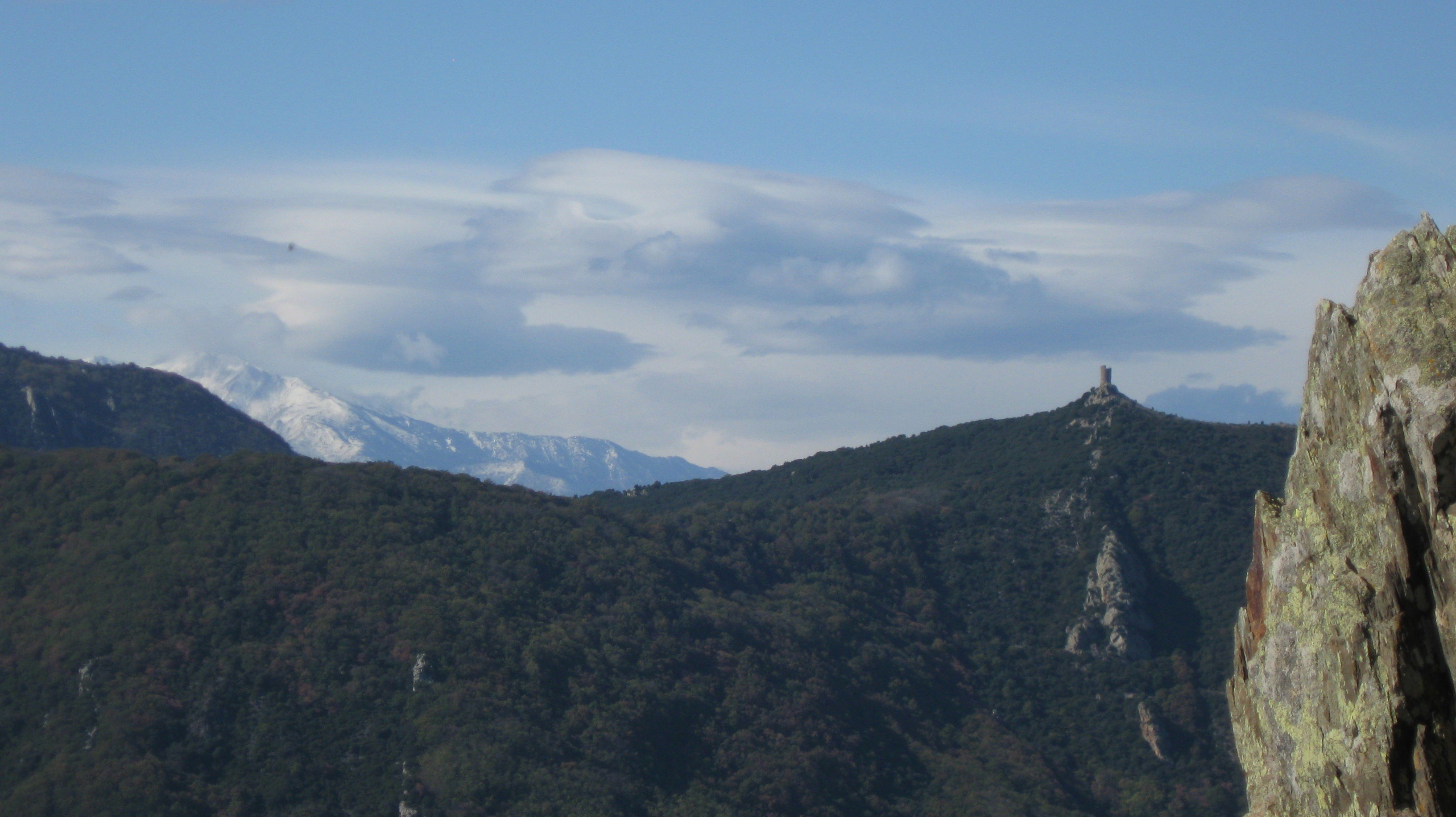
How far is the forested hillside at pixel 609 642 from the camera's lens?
67688 millimetres

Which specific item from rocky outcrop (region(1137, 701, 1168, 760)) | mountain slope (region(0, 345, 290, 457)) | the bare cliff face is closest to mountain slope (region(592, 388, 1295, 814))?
rocky outcrop (region(1137, 701, 1168, 760))

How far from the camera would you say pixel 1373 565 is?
11.5 m

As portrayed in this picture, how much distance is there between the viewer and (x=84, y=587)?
74.2 meters

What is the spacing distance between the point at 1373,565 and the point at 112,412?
5486 inches

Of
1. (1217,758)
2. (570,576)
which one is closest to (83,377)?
(570,576)

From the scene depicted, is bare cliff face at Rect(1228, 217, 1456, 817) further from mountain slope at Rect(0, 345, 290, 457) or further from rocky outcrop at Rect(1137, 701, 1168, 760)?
mountain slope at Rect(0, 345, 290, 457)

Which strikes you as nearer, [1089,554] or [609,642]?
[609,642]

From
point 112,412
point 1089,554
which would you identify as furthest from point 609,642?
point 112,412

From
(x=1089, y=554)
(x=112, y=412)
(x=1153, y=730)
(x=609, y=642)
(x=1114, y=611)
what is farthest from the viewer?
(x=112, y=412)

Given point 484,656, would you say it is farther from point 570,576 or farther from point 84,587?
point 84,587

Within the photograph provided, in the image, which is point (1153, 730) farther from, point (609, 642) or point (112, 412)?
point (112, 412)

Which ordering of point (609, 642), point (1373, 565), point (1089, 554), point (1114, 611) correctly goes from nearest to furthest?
point (1373, 565), point (609, 642), point (1114, 611), point (1089, 554)

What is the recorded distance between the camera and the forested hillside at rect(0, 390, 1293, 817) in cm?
6769

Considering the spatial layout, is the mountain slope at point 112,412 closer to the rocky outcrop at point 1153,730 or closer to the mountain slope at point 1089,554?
the mountain slope at point 1089,554
